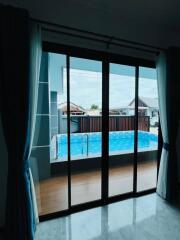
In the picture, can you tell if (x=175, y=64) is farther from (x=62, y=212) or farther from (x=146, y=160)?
(x=62, y=212)

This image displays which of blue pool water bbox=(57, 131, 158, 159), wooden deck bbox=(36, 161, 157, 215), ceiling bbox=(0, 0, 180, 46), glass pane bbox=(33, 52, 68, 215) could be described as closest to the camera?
ceiling bbox=(0, 0, 180, 46)

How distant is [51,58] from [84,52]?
0.48 m

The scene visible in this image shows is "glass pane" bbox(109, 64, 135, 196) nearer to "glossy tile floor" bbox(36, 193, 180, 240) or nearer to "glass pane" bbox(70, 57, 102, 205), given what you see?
"glass pane" bbox(70, 57, 102, 205)

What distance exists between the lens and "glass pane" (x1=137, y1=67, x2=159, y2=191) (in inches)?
111

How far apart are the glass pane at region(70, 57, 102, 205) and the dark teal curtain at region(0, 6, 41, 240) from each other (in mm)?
772

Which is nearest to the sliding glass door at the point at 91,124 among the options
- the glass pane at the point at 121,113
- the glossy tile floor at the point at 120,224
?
the glass pane at the point at 121,113

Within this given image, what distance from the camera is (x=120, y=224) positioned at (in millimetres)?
2061

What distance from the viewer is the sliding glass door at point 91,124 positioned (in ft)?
7.72

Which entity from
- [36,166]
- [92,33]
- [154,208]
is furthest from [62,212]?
[92,33]

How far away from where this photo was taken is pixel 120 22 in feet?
7.86

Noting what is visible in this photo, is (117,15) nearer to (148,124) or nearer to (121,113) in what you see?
(121,113)

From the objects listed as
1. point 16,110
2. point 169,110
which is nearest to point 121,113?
point 169,110

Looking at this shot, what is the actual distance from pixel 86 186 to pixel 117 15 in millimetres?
2919

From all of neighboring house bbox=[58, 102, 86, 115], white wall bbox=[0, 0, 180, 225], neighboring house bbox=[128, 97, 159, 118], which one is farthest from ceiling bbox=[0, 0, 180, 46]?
neighboring house bbox=[58, 102, 86, 115]
